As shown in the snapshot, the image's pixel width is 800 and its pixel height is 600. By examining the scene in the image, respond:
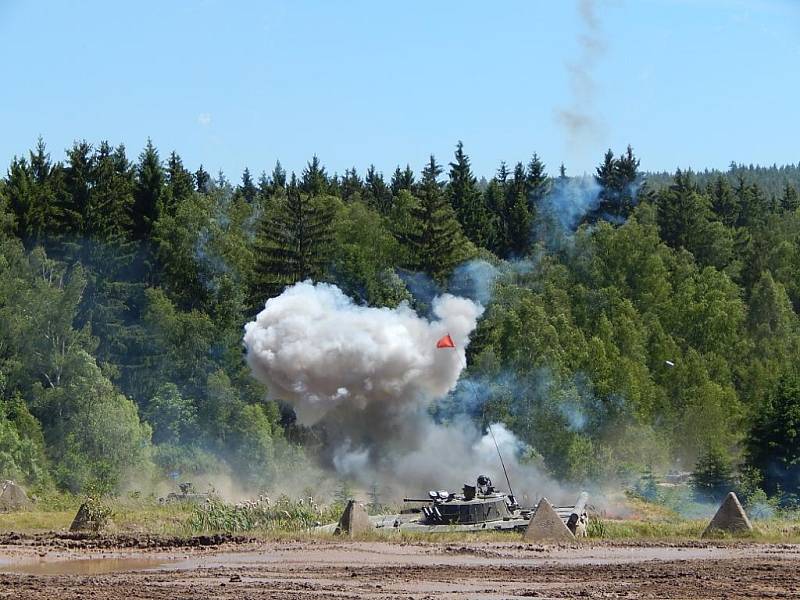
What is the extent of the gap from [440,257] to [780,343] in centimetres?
2072

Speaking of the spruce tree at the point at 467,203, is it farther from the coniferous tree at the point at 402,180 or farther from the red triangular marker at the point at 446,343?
the red triangular marker at the point at 446,343

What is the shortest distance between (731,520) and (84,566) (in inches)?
598

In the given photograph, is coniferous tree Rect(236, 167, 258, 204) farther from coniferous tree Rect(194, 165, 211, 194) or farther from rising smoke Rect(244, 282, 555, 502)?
rising smoke Rect(244, 282, 555, 502)

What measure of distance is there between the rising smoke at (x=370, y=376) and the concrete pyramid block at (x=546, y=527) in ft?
35.3

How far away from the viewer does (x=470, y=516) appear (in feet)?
122

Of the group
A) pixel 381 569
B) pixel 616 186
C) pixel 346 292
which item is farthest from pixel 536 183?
pixel 381 569

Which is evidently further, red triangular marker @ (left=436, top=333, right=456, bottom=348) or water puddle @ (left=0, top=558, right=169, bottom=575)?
red triangular marker @ (left=436, top=333, right=456, bottom=348)

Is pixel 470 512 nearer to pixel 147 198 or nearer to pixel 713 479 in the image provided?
pixel 713 479

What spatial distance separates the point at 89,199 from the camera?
219 feet

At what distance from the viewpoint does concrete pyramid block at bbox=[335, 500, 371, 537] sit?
113 ft

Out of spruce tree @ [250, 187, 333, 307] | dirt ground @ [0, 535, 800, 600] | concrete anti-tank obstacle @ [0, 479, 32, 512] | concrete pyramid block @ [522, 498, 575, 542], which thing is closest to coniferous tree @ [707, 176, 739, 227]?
spruce tree @ [250, 187, 333, 307]

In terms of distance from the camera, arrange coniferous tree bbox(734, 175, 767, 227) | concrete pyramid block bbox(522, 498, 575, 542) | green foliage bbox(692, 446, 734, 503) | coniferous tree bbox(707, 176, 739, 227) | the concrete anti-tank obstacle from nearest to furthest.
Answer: concrete pyramid block bbox(522, 498, 575, 542) → the concrete anti-tank obstacle → green foliage bbox(692, 446, 734, 503) → coniferous tree bbox(707, 176, 739, 227) → coniferous tree bbox(734, 175, 767, 227)

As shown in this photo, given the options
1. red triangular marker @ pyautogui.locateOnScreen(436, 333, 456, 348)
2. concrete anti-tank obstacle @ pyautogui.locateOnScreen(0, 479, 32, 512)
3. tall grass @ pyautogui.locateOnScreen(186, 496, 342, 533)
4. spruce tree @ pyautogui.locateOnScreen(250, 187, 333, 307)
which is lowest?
tall grass @ pyautogui.locateOnScreen(186, 496, 342, 533)

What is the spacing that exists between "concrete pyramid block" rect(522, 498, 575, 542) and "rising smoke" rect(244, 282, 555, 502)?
424 inches
